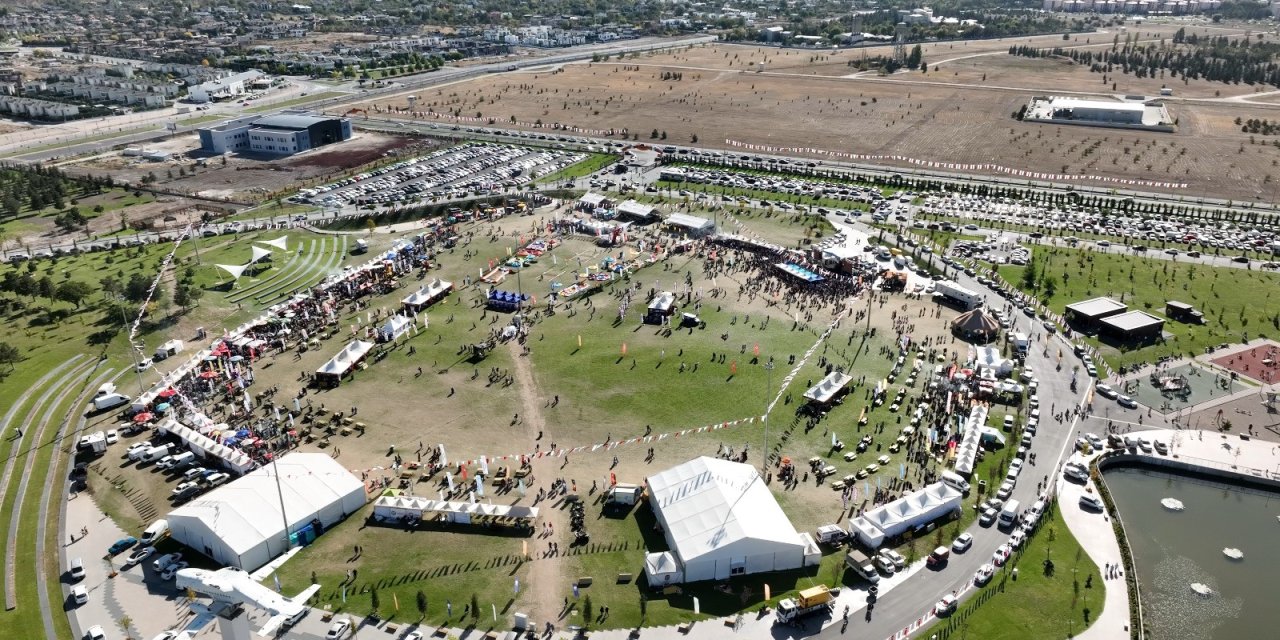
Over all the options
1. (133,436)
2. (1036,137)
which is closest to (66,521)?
(133,436)

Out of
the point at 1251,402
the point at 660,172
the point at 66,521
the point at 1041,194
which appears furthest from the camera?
the point at 660,172

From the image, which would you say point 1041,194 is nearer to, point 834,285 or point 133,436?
point 834,285

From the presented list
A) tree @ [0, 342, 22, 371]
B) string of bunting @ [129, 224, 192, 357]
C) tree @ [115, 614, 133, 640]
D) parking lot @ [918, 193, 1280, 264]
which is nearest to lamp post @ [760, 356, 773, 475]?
tree @ [115, 614, 133, 640]

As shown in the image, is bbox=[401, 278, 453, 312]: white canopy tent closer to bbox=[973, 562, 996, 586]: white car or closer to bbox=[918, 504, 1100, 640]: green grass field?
bbox=[973, 562, 996, 586]: white car

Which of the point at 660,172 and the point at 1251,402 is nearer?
the point at 1251,402

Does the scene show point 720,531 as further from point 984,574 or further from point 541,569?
point 984,574

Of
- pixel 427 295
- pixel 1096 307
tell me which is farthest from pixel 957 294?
pixel 427 295

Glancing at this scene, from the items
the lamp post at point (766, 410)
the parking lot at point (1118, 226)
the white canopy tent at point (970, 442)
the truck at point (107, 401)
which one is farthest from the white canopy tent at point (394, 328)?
the parking lot at point (1118, 226)
